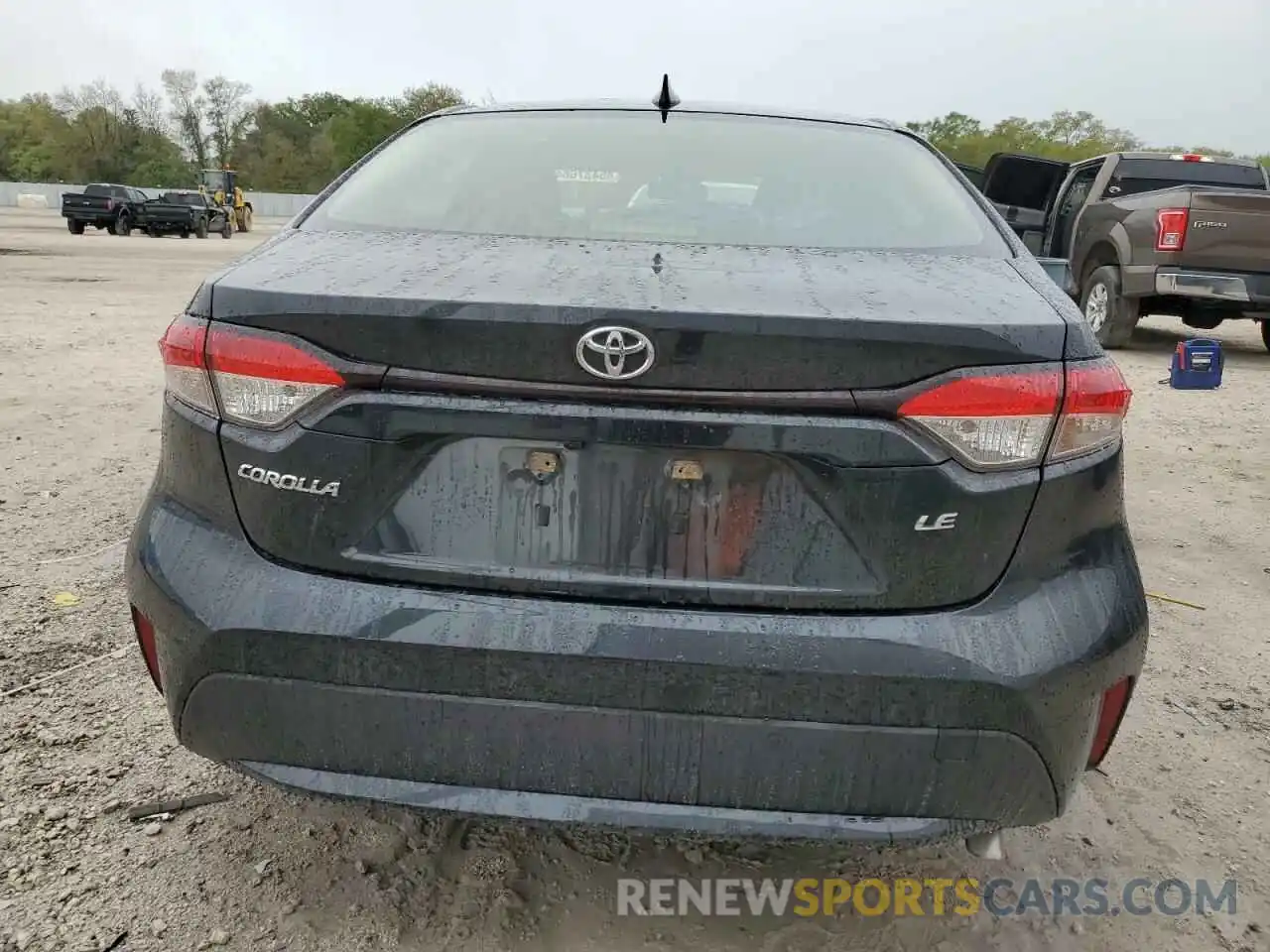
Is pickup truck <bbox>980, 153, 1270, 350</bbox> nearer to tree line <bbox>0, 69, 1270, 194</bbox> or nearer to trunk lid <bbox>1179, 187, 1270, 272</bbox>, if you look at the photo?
trunk lid <bbox>1179, 187, 1270, 272</bbox>

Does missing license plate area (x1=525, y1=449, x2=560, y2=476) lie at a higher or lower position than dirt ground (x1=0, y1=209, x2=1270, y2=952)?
higher

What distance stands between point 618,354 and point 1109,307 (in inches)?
383

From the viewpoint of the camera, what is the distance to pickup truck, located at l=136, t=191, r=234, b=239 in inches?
1254

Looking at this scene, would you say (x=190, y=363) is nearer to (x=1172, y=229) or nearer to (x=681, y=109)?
(x=681, y=109)

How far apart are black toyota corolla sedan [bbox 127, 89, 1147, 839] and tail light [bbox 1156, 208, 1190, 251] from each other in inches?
337

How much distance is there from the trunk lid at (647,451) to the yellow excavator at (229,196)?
1645 inches

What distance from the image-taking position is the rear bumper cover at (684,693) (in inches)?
60.9

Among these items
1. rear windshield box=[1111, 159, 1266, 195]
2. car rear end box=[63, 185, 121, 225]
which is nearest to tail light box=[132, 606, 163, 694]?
rear windshield box=[1111, 159, 1266, 195]

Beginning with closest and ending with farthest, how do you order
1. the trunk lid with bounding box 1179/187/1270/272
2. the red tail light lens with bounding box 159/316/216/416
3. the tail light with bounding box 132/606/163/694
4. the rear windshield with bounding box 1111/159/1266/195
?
1. the red tail light lens with bounding box 159/316/216/416
2. the tail light with bounding box 132/606/163/694
3. the trunk lid with bounding box 1179/187/1270/272
4. the rear windshield with bounding box 1111/159/1266/195

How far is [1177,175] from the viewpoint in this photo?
421 inches

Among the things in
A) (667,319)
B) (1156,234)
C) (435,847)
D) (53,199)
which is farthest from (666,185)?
(53,199)

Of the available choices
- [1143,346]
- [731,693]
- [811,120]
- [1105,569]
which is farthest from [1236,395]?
[731,693]

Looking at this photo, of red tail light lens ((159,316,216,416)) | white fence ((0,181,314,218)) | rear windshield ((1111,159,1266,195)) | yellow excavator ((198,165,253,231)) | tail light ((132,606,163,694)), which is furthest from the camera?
white fence ((0,181,314,218))

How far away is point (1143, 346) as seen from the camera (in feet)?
36.2
